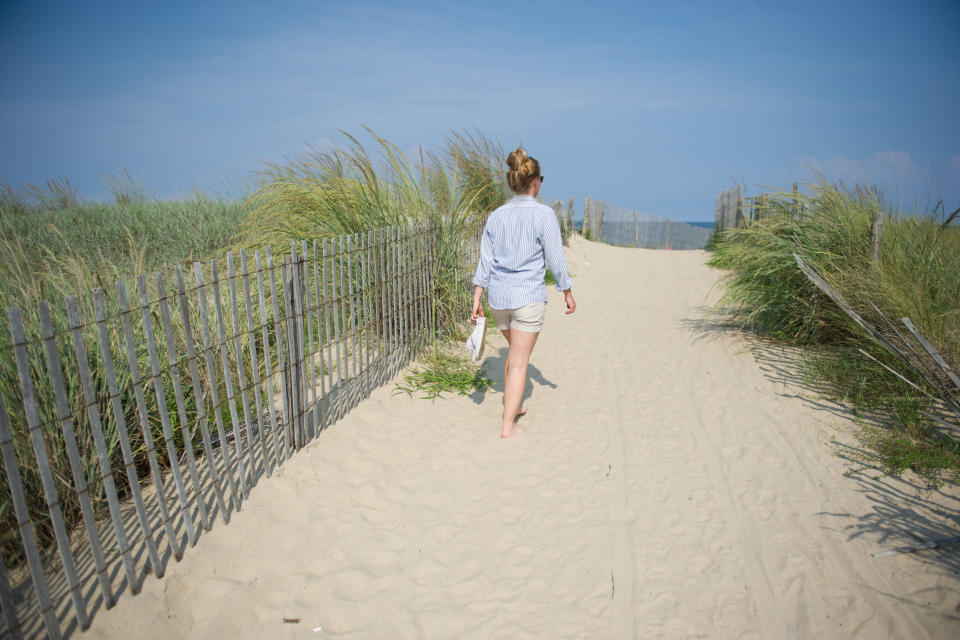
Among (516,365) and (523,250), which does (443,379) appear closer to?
(516,365)

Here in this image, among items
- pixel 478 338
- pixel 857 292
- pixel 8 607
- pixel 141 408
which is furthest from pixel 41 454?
pixel 857 292

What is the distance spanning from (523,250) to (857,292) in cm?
338

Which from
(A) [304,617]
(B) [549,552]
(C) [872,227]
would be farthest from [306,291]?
(C) [872,227]

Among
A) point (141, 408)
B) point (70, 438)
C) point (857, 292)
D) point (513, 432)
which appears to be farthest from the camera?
point (857, 292)

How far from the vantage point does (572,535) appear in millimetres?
3018

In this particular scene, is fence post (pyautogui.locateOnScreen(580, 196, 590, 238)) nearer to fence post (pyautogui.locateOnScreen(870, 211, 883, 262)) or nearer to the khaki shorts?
fence post (pyautogui.locateOnScreen(870, 211, 883, 262))

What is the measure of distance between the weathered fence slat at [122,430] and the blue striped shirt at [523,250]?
2.23m

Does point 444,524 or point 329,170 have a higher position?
point 329,170

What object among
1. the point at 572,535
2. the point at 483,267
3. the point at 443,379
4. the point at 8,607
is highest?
the point at 483,267

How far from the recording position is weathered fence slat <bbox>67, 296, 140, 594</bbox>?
216 centimetres

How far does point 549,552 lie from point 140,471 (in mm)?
2604

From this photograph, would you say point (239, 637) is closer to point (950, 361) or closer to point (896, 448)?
point (896, 448)

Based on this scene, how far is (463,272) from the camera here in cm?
650

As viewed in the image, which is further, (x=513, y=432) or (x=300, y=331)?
(x=513, y=432)
